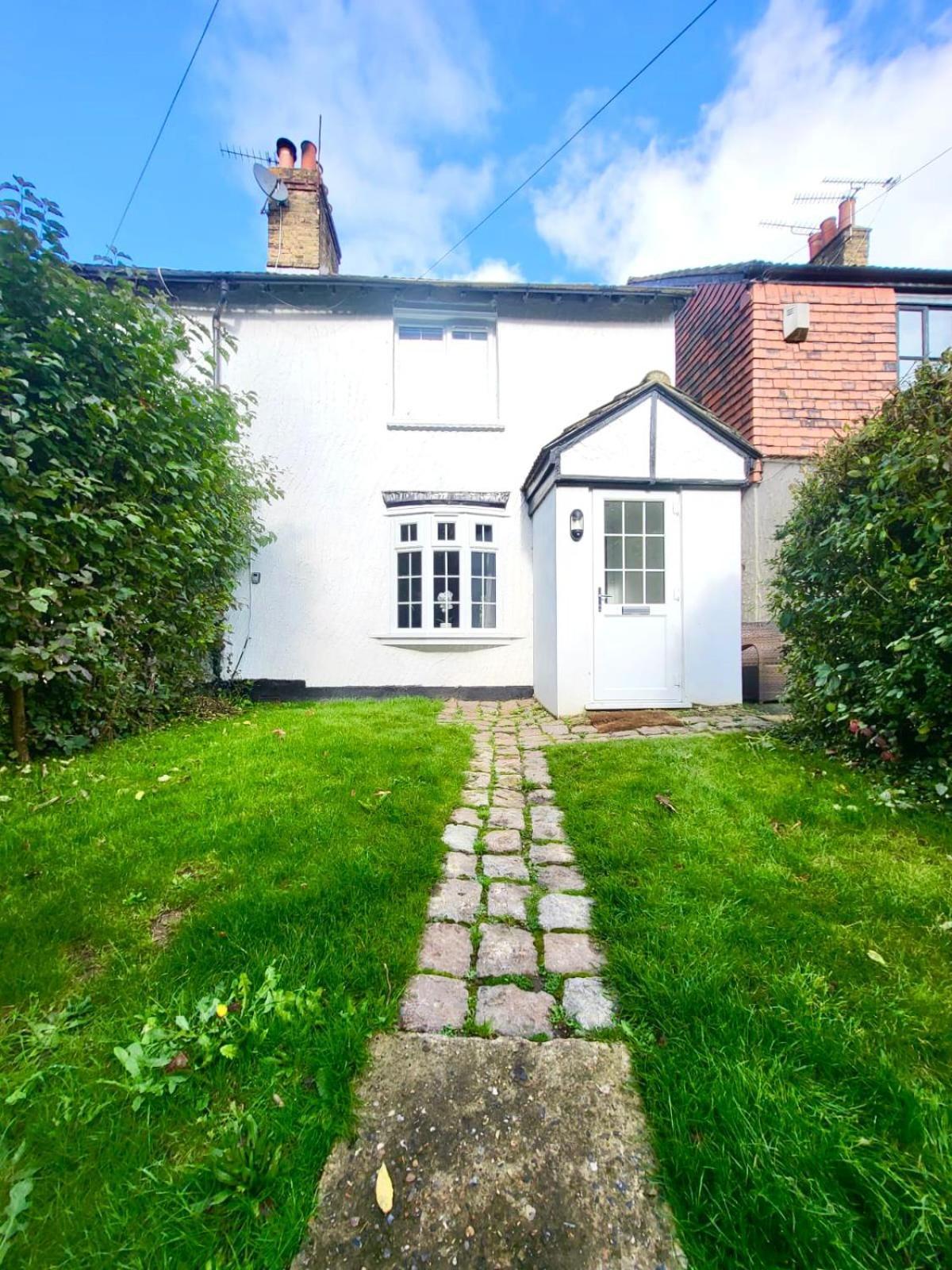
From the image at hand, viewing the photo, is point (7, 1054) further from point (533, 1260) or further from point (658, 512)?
point (658, 512)

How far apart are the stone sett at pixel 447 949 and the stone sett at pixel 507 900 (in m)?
0.20

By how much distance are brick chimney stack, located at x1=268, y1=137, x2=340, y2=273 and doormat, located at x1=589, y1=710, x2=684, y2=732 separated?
27.1 ft

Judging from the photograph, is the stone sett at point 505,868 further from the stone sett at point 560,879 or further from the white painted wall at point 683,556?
the white painted wall at point 683,556

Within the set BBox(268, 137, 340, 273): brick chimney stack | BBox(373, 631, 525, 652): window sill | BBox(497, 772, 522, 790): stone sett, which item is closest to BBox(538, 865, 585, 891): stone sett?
BBox(497, 772, 522, 790): stone sett

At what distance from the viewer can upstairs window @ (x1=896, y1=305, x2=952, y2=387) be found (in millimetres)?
8438

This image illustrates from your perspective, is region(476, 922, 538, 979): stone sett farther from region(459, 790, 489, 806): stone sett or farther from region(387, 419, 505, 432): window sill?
region(387, 419, 505, 432): window sill

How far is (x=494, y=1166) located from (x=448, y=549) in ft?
22.0

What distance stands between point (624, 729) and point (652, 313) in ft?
21.2

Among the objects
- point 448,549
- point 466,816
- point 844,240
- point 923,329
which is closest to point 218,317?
point 448,549

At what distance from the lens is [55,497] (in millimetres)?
3393

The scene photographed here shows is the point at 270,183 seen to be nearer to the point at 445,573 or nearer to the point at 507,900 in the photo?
the point at 445,573

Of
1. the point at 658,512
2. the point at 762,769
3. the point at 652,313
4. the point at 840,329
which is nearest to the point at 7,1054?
the point at 762,769

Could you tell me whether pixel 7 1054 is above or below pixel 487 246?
below

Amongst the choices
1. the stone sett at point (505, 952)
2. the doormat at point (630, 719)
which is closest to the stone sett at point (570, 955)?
the stone sett at point (505, 952)
